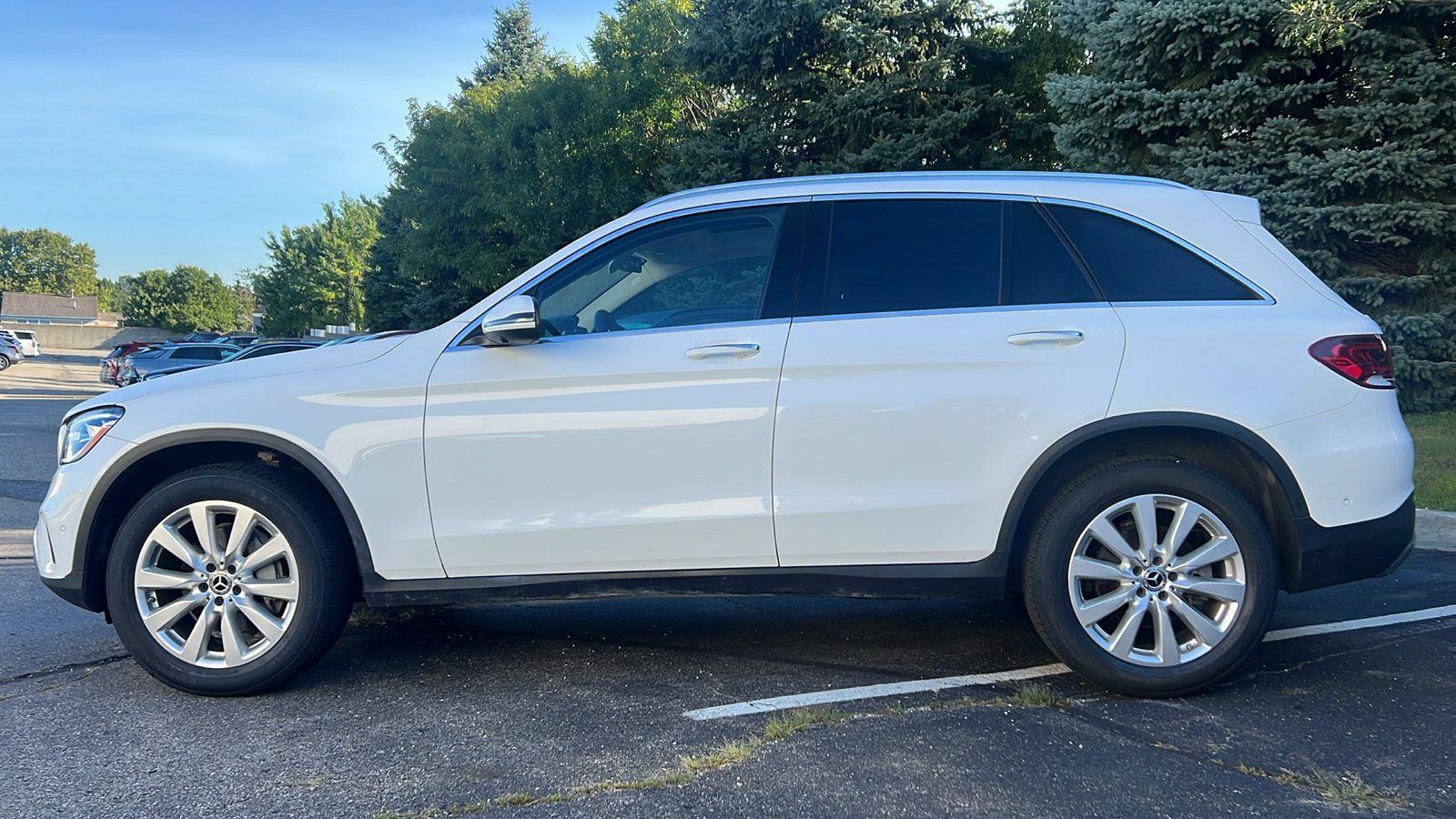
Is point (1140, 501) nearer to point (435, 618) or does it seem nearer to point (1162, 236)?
point (1162, 236)

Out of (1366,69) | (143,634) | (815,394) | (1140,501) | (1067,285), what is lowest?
(143,634)

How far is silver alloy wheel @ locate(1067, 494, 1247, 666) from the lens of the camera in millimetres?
3725

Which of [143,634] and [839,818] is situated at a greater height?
[143,634]

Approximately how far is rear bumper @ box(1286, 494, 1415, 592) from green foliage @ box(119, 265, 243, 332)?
104 m

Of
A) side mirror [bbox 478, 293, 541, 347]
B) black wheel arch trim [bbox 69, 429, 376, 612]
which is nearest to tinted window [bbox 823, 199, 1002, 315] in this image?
side mirror [bbox 478, 293, 541, 347]

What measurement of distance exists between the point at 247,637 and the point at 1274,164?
12.0 metres

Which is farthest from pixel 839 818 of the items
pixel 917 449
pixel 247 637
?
pixel 247 637

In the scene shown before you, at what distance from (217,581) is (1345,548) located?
4079 millimetres

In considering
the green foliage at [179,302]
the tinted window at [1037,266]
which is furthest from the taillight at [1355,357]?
the green foliage at [179,302]

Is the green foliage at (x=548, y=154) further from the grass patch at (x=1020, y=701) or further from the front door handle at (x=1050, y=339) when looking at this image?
the grass patch at (x=1020, y=701)

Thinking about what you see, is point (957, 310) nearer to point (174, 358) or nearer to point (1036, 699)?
point (1036, 699)

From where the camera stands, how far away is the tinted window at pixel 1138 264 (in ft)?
12.9

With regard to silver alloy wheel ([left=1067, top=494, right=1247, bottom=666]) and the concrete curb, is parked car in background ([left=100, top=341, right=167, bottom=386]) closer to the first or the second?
the concrete curb

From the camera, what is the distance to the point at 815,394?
3.79 m
